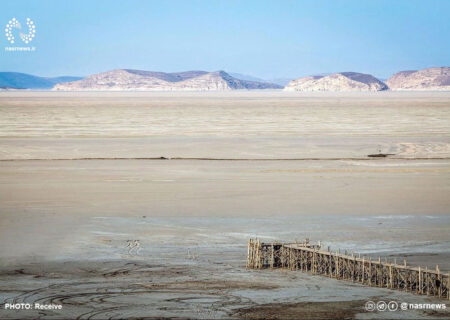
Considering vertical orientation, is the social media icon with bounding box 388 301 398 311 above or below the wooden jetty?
below

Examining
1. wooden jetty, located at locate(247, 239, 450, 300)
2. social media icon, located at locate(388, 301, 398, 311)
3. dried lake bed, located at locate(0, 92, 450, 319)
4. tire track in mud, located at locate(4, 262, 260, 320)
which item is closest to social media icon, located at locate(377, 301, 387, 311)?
social media icon, located at locate(388, 301, 398, 311)

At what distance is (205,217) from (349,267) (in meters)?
6.08

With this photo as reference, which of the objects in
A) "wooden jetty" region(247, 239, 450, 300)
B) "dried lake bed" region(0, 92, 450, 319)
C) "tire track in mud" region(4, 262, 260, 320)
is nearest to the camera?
"tire track in mud" region(4, 262, 260, 320)

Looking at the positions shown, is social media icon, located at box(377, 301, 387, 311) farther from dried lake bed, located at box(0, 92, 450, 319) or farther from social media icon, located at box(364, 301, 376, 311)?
dried lake bed, located at box(0, 92, 450, 319)

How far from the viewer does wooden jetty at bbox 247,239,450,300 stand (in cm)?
1192

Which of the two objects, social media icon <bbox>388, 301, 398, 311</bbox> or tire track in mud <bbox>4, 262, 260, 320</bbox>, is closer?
tire track in mud <bbox>4, 262, 260, 320</bbox>

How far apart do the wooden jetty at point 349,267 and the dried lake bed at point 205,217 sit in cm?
28

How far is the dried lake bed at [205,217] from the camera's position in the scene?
11.7 meters

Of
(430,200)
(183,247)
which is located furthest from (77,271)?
(430,200)

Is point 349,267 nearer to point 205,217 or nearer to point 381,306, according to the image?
point 381,306

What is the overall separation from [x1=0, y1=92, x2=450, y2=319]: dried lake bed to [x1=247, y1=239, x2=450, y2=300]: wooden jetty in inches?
11.0

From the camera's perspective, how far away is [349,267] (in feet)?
42.6

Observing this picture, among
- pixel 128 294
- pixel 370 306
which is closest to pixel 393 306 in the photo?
pixel 370 306

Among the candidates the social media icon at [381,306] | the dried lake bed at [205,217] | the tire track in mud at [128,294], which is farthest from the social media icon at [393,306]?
the tire track in mud at [128,294]
